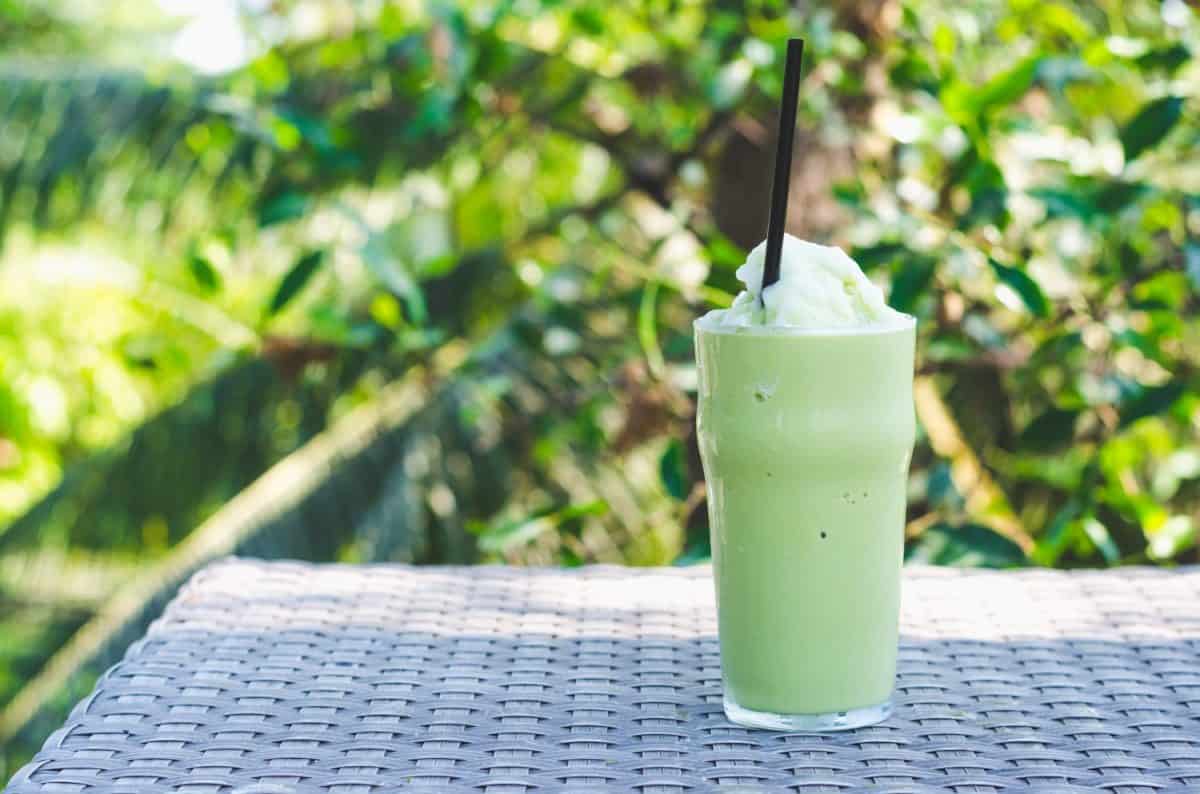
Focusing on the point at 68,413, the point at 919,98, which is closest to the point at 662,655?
the point at 919,98

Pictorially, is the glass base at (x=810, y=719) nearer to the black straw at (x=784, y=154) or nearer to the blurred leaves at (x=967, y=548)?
the black straw at (x=784, y=154)

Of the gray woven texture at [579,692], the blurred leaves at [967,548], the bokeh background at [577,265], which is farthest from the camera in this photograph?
the bokeh background at [577,265]

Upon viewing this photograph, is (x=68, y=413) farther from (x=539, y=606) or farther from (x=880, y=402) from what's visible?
(x=880, y=402)

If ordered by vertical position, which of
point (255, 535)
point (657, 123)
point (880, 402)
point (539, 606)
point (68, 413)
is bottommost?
point (68, 413)

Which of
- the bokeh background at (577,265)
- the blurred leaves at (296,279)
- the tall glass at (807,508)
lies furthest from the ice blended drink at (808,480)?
the blurred leaves at (296,279)

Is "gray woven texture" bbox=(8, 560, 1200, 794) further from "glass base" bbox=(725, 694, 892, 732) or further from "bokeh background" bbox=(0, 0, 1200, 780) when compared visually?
"bokeh background" bbox=(0, 0, 1200, 780)
